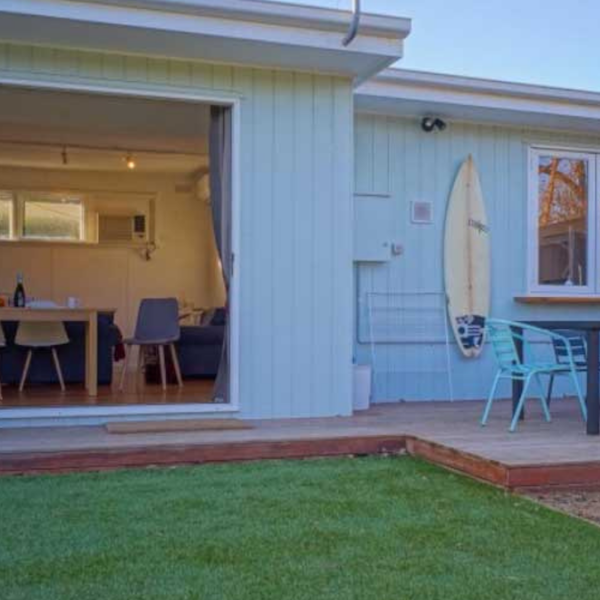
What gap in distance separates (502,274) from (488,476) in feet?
10.6

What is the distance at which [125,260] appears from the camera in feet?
33.4

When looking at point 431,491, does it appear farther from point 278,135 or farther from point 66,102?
point 66,102

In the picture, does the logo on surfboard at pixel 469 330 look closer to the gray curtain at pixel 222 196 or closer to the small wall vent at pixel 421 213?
the small wall vent at pixel 421 213

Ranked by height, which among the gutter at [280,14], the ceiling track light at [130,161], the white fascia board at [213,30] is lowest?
the ceiling track light at [130,161]

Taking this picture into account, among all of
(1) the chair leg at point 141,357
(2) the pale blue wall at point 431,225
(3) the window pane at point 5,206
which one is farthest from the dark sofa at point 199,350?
(3) the window pane at point 5,206

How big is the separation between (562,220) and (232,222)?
10.8ft

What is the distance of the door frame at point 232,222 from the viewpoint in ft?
15.9

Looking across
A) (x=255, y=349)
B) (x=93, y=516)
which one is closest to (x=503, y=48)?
(x=255, y=349)

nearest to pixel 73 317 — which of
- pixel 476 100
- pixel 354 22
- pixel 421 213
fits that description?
pixel 421 213

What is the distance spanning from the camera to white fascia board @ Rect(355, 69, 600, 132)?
6.00 m

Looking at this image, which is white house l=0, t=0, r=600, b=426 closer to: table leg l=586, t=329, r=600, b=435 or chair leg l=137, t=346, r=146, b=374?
chair leg l=137, t=346, r=146, b=374

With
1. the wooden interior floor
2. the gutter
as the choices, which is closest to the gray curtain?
the wooden interior floor

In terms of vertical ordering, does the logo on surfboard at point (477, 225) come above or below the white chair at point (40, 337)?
above

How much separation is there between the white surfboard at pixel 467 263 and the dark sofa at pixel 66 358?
2.91 meters
